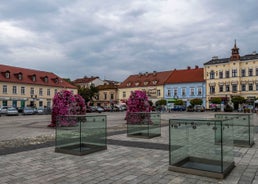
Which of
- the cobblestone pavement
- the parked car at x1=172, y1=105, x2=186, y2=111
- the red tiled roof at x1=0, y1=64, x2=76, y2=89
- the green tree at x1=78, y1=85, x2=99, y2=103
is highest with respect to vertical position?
the red tiled roof at x1=0, y1=64, x2=76, y2=89

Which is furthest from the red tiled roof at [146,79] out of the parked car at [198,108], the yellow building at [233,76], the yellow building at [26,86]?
the yellow building at [26,86]

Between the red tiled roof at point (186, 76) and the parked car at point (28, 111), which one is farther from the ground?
the red tiled roof at point (186, 76)

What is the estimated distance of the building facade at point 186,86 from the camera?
56.8 m

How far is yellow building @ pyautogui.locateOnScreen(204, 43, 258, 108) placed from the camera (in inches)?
1986

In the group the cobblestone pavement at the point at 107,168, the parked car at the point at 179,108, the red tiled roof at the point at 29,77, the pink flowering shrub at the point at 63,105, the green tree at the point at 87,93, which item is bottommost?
the parked car at the point at 179,108

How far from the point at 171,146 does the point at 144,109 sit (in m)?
12.9

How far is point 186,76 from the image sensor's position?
196ft

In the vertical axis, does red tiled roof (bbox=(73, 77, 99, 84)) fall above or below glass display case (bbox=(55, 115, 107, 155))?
above

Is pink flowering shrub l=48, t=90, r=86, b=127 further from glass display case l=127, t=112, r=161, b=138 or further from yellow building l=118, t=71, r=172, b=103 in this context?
yellow building l=118, t=71, r=172, b=103

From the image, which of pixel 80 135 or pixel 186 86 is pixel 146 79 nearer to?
pixel 186 86

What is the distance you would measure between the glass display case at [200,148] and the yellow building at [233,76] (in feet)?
159

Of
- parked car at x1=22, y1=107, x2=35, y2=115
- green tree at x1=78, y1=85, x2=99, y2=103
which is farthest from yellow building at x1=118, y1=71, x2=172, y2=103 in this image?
parked car at x1=22, y1=107, x2=35, y2=115

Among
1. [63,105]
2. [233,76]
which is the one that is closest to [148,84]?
[233,76]

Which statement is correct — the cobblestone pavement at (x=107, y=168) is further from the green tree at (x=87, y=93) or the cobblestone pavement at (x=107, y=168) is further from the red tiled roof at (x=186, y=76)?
the green tree at (x=87, y=93)
